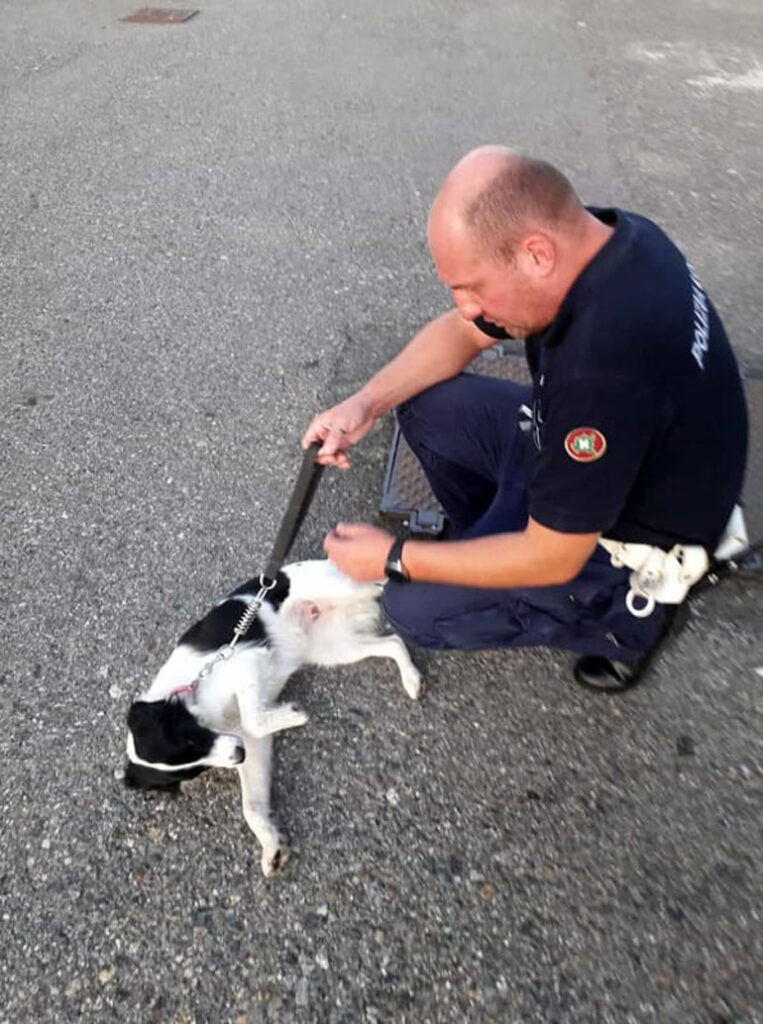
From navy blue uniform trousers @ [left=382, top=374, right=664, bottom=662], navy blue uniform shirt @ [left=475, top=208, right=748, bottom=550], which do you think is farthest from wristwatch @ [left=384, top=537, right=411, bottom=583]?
navy blue uniform shirt @ [left=475, top=208, right=748, bottom=550]

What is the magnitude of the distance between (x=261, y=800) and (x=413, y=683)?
0.53 metres

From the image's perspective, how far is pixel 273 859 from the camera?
2102mm

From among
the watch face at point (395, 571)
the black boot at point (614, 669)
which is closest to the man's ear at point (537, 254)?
the watch face at point (395, 571)

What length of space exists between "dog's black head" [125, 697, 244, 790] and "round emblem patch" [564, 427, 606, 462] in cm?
111

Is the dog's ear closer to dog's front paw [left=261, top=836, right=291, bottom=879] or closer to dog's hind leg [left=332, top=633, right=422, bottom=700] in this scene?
dog's front paw [left=261, top=836, right=291, bottom=879]

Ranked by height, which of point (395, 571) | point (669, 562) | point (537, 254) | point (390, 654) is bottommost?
point (390, 654)

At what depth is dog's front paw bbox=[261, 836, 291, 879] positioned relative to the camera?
2096mm

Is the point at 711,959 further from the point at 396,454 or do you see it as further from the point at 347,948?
the point at 396,454

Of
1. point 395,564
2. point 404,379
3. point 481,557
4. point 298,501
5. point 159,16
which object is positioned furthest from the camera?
point 159,16

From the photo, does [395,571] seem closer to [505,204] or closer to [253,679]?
[253,679]

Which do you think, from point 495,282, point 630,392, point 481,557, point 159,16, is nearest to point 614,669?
point 481,557

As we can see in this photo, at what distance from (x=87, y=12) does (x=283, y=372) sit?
5309 millimetres

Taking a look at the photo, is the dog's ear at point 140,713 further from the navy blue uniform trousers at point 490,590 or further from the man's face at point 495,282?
the man's face at point 495,282

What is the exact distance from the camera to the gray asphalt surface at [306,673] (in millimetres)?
1945
